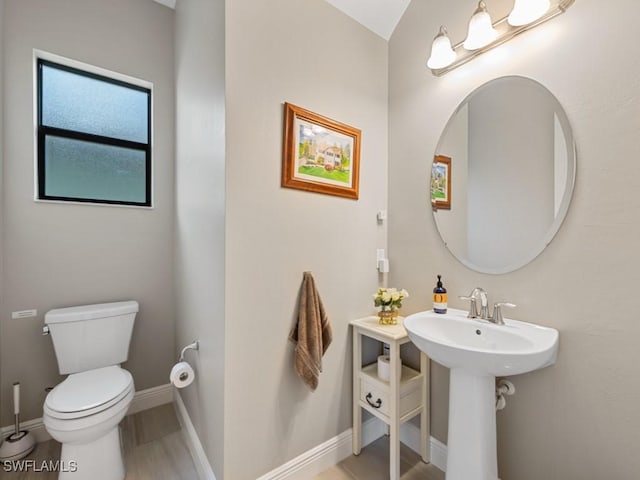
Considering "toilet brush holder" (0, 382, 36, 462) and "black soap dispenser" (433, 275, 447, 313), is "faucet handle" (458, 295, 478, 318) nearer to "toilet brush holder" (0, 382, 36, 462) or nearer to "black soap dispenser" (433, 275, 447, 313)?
"black soap dispenser" (433, 275, 447, 313)

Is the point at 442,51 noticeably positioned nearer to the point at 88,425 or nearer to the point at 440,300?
the point at 440,300

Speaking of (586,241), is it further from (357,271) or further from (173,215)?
(173,215)

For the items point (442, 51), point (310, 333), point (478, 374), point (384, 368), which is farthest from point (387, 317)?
point (442, 51)

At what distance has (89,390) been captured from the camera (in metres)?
1.46

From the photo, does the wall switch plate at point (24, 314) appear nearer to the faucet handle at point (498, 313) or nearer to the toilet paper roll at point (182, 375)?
the toilet paper roll at point (182, 375)

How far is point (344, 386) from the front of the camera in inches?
65.4

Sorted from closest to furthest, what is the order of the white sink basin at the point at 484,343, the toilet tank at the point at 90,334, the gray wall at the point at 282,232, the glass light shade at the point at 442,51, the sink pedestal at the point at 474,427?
the white sink basin at the point at 484,343 → the sink pedestal at the point at 474,427 → the gray wall at the point at 282,232 → the glass light shade at the point at 442,51 → the toilet tank at the point at 90,334

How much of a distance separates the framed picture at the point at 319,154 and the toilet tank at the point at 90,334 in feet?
4.92

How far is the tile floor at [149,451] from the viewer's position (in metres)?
1.51

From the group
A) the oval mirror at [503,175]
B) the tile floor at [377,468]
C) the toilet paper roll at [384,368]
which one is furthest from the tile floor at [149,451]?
the oval mirror at [503,175]

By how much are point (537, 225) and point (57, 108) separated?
298 cm

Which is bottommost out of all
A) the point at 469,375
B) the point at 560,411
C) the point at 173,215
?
the point at 560,411

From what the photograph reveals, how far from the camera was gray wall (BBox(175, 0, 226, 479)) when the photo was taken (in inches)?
50.4

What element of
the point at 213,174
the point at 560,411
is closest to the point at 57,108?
the point at 213,174
